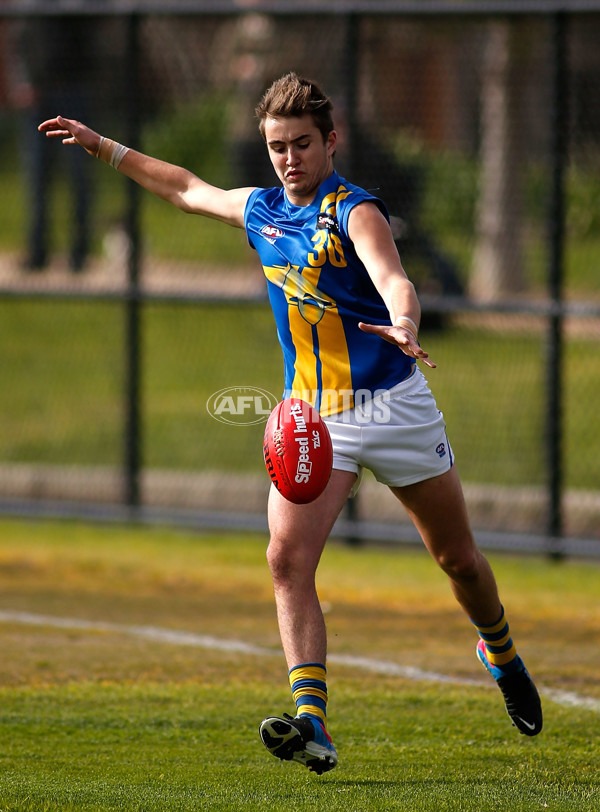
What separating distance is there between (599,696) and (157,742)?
6.49 feet

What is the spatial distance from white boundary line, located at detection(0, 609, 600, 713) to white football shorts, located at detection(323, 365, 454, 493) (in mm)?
1534

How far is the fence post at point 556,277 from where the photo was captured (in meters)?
8.96

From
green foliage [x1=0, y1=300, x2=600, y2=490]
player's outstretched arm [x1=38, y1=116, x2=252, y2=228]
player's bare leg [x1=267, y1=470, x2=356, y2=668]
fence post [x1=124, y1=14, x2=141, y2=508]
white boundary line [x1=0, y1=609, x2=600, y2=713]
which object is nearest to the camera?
player's bare leg [x1=267, y1=470, x2=356, y2=668]

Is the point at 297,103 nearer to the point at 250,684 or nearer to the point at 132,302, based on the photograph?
the point at 250,684

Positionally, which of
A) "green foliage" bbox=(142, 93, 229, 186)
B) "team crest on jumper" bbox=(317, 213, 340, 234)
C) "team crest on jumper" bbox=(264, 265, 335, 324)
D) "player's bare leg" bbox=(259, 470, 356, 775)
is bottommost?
"player's bare leg" bbox=(259, 470, 356, 775)

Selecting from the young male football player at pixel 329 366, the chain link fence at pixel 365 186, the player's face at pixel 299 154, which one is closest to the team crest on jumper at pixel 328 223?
the young male football player at pixel 329 366

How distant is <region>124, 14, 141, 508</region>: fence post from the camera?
10.1 metres

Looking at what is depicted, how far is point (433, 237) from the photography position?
34.9 feet

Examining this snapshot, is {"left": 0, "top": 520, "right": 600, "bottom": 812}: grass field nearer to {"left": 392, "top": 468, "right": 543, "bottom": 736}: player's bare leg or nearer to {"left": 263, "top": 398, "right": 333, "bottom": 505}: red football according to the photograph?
{"left": 392, "top": 468, "right": 543, "bottom": 736}: player's bare leg

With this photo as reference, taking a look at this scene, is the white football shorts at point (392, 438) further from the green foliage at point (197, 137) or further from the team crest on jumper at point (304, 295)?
the green foliage at point (197, 137)

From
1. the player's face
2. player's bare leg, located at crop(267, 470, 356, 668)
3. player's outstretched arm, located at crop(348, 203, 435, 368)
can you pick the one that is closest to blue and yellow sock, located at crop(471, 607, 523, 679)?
player's bare leg, located at crop(267, 470, 356, 668)

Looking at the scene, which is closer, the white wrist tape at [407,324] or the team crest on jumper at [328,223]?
the white wrist tape at [407,324]

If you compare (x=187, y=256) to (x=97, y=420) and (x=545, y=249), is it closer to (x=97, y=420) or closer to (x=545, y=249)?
(x=97, y=420)

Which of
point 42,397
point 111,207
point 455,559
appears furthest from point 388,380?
point 42,397
